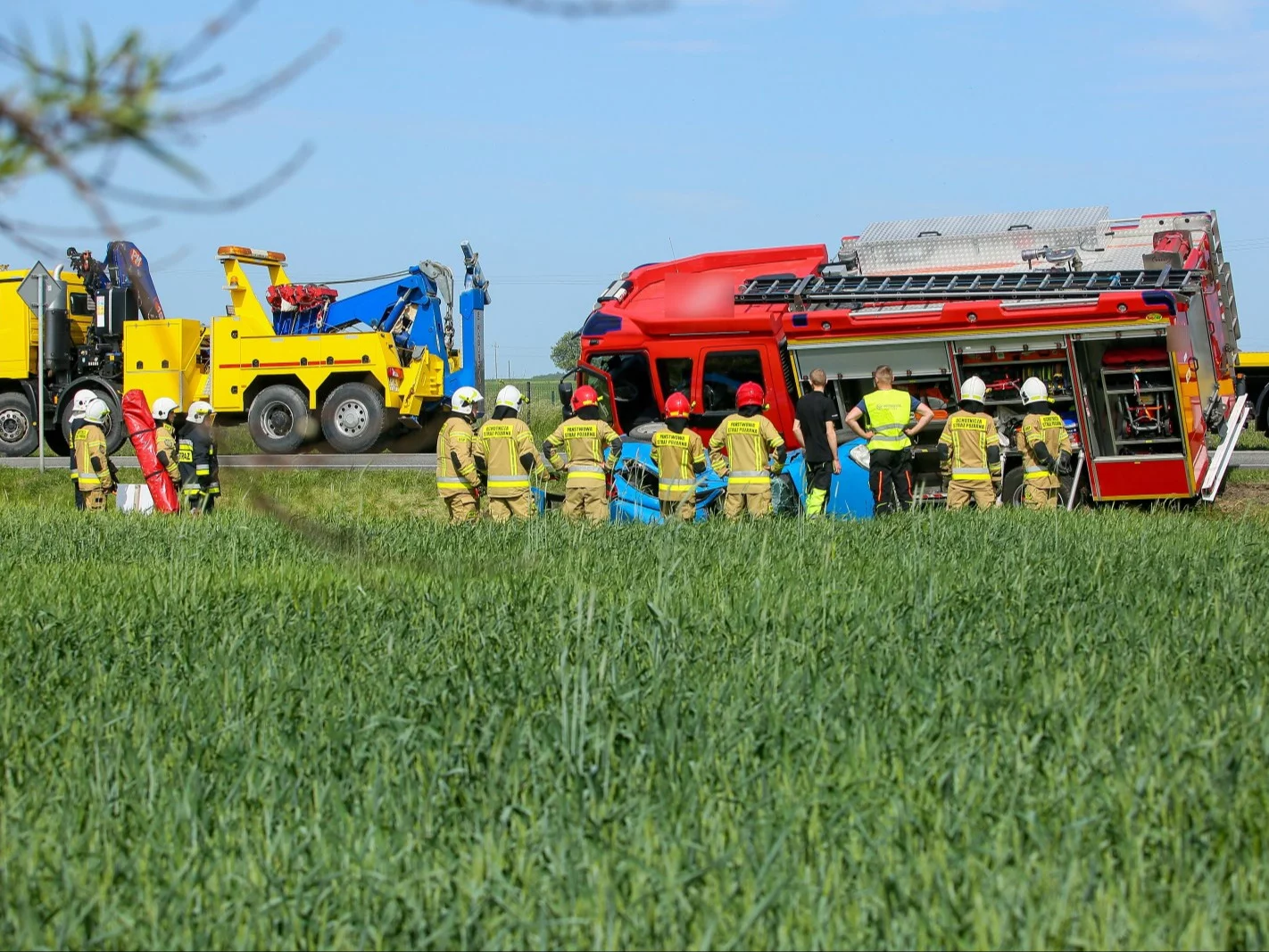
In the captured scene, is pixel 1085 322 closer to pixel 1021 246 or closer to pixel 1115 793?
pixel 1021 246

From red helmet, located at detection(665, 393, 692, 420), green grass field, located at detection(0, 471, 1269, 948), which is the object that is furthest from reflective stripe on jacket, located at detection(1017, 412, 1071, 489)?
green grass field, located at detection(0, 471, 1269, 948)

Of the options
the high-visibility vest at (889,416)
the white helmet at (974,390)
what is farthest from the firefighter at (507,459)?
the white helmet at (974,390)

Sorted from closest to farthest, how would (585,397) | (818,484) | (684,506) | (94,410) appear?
(684,506) → (585,397) → (818,484) → (94,410)

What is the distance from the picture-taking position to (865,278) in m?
15.5

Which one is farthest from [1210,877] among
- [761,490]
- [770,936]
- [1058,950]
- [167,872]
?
[761,490]

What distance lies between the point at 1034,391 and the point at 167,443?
8.26m

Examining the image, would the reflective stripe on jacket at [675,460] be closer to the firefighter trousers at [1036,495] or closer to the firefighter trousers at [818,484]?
the firefighter trousers at [818,484]

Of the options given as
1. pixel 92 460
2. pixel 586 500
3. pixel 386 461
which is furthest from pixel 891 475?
pixel 386 461

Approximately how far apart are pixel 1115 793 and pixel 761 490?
9793mm

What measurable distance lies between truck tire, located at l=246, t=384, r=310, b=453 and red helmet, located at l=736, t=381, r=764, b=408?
869 cm

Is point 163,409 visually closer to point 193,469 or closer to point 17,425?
point 193,469

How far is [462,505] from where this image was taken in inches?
548

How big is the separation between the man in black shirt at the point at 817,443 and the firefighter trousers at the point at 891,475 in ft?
1.19

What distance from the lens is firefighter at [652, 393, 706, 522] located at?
13.6m
